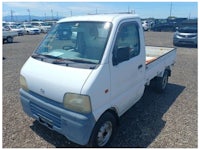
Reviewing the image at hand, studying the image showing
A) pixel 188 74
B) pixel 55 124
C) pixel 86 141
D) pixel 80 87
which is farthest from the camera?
pixel 188 74

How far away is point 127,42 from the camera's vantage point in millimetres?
3322

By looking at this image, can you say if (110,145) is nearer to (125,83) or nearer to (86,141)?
(86,141)

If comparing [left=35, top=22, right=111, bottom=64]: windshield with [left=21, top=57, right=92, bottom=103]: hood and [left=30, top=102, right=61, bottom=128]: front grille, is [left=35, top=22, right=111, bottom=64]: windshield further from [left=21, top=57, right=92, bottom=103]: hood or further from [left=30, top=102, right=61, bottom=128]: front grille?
[left=30, top=102, right=61, bottom=128]: front grille


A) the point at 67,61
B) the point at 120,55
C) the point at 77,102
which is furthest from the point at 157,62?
the point at 77,102

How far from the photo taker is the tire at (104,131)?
2.79 m

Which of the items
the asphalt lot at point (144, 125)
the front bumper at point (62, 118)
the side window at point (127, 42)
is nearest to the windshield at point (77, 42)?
the side window at point (127, 42)

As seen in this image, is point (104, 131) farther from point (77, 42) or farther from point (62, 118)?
point (77, 42)

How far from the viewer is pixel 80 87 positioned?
2.47m

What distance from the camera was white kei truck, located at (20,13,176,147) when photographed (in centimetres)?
255

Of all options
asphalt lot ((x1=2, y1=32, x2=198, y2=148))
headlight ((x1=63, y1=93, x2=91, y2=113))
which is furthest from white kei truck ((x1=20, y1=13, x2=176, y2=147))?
asphalt lot ((x1=2, y1=32, x2=198, y2=148))

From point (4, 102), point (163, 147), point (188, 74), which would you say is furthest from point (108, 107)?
point (188, 74)

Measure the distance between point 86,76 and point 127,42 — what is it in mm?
1191

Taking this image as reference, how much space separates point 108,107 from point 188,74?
558 centimetres

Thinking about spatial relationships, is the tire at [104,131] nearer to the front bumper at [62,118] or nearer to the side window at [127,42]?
the front bumper at [62,118]
